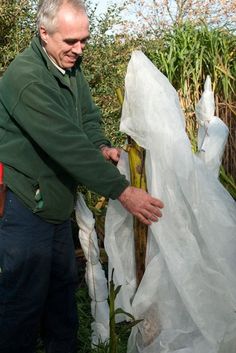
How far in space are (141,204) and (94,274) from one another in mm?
740

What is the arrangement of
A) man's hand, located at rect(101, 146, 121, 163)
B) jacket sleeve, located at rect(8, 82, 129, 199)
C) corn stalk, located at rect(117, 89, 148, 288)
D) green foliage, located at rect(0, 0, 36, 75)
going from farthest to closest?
green foliage, located at rect(0, 0, 36, 75) < man's hand, located at rect(101, 146, 121, 163) < corn stalk, located at rect(117, 89, 148, 288) < jacket sleeve, located at rect(8, 82, 129, 199)

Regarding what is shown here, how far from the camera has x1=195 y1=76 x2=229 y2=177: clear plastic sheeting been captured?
2488mm

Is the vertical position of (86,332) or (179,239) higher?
(179,239)

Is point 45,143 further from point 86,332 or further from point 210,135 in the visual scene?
point 86,332

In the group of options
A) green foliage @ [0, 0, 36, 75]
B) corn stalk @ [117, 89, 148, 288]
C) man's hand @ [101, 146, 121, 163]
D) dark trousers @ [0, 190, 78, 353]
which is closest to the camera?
dark trousers @ [0, 190, 78, 353]

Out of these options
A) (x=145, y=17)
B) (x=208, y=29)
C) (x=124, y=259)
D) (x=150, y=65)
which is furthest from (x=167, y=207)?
(x=145, y=17)

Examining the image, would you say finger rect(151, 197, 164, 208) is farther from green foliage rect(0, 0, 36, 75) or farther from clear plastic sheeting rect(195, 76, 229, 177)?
green foliage rect(0, 0, 36, 75)

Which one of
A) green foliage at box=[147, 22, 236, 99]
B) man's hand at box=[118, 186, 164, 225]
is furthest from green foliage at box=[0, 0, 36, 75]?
man's hand at box=[118, 186, 164, 225]

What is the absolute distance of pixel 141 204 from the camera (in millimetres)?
1979

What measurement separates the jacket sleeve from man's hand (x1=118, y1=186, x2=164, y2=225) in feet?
0.12

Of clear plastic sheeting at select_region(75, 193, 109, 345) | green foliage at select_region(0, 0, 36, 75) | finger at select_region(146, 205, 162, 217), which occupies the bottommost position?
clear plastic sheeting at select_region(75, 193, 109, 345)

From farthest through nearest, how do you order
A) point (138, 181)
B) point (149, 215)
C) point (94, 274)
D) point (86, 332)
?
point (86, 332)
point (94, 274)
point (138, 181)
point (149, 215)

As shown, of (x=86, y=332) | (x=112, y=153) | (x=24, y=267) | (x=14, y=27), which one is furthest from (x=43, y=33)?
(x=14, y=27)

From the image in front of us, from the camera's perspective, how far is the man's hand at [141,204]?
76.9 inches
